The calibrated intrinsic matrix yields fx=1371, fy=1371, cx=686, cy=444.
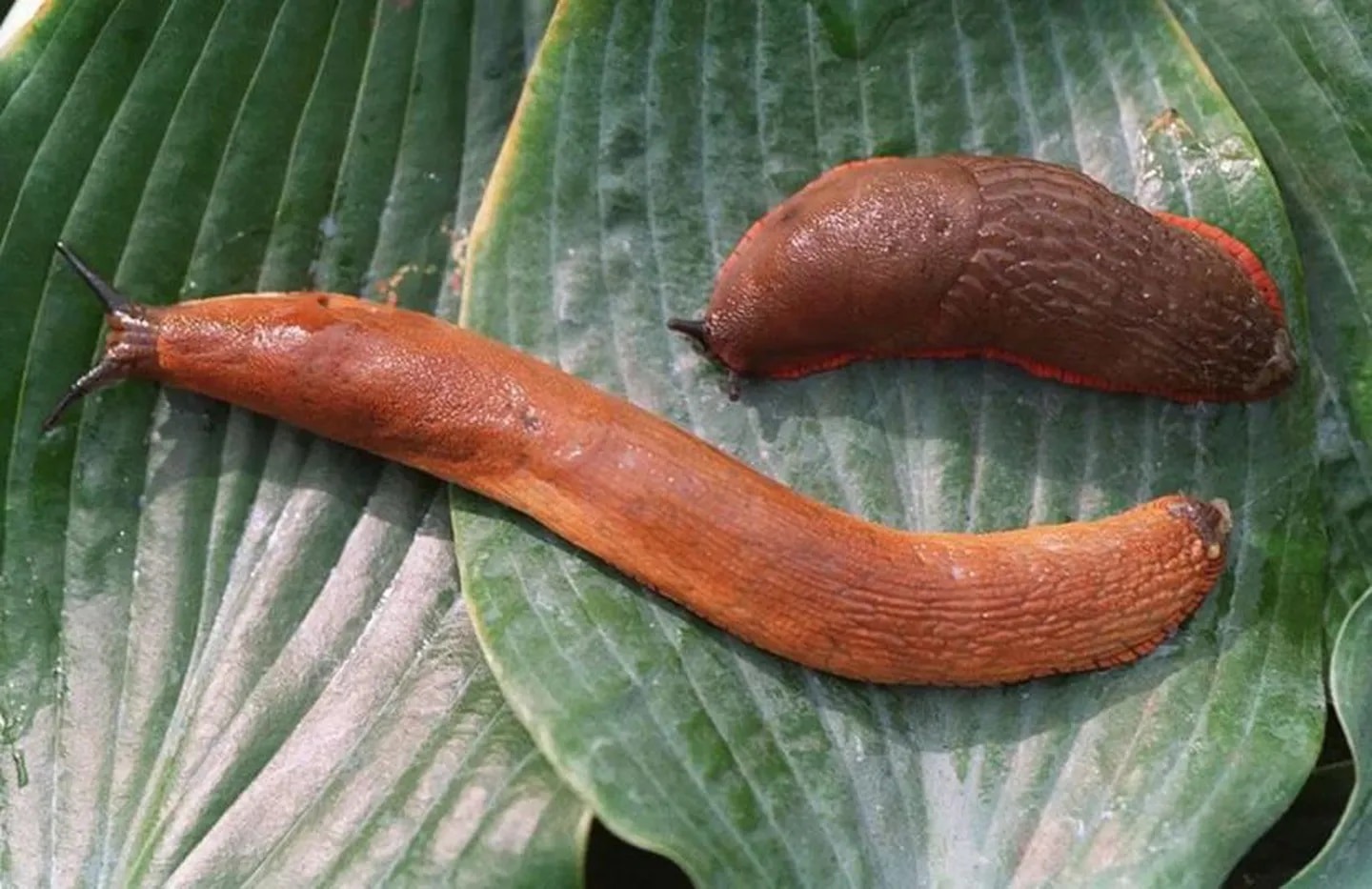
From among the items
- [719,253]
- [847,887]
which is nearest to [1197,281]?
[719,253]

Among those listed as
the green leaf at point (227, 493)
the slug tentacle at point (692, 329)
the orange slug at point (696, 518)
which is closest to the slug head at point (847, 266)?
the slug tentacle at point (692, 329)

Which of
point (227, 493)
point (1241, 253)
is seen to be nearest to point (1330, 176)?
point (1241, 253)

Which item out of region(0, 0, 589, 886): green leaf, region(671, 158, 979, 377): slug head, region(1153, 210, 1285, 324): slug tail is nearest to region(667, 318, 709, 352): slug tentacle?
region(671, 158, 979, 377): slug head

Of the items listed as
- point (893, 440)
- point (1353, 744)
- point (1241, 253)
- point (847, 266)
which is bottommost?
point (1353, 744)

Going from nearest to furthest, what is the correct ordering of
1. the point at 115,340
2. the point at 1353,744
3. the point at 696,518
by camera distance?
the point at 1353,744
the point at 696,518
the point at 115,340

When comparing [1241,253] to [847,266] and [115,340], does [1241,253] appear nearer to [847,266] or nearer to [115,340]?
[847,266]

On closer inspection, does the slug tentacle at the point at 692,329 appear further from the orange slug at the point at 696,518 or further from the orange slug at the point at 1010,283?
the orange slug at the point at 696,518

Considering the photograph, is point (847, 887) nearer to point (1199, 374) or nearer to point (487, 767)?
point (487, 767)
